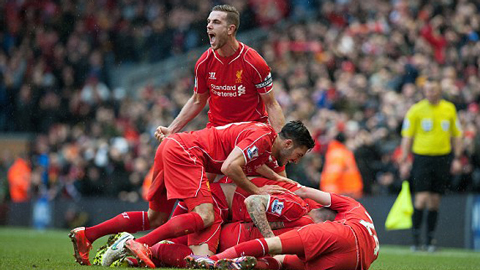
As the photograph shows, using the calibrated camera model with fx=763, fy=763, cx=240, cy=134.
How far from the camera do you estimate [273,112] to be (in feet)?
25.4

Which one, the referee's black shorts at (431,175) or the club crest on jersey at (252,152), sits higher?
the club crest on jersey at (252,152)

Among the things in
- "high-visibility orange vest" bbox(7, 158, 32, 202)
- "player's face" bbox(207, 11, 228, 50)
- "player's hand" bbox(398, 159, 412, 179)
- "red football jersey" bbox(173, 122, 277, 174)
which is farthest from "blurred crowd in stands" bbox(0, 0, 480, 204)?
"red football jersey" bbox(173, 122, 277, 174)

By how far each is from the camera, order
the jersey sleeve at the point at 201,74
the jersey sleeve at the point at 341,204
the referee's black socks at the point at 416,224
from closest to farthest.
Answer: the jersey sleeve at the point at 341,204 → the jersey sleeve at the point at 201,74 → the referee's black socks at the point at 416,224

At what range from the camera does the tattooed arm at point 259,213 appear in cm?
629

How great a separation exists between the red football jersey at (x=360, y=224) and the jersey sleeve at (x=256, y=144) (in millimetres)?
724

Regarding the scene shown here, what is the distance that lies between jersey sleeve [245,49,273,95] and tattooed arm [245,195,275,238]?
1.64 meters

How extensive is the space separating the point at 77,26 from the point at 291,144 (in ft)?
58.1

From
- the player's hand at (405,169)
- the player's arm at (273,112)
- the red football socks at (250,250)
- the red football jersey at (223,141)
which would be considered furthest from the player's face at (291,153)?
the player's hand at (405,169)

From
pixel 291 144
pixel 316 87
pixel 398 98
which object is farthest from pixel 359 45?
pixel 291 144

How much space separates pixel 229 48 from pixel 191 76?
11.8m

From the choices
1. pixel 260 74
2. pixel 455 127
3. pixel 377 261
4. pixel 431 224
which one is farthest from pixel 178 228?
pixel 455 127

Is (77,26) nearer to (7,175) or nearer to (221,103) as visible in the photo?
(7,175)

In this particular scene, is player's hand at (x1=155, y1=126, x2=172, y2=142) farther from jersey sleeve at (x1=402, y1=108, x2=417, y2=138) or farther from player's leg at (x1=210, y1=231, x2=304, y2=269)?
jersey sleeve at (x1=402, y1=108, x2=417, y2=138)

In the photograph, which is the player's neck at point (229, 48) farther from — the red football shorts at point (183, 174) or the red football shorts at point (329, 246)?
the red football shorts at point (329, 246)
